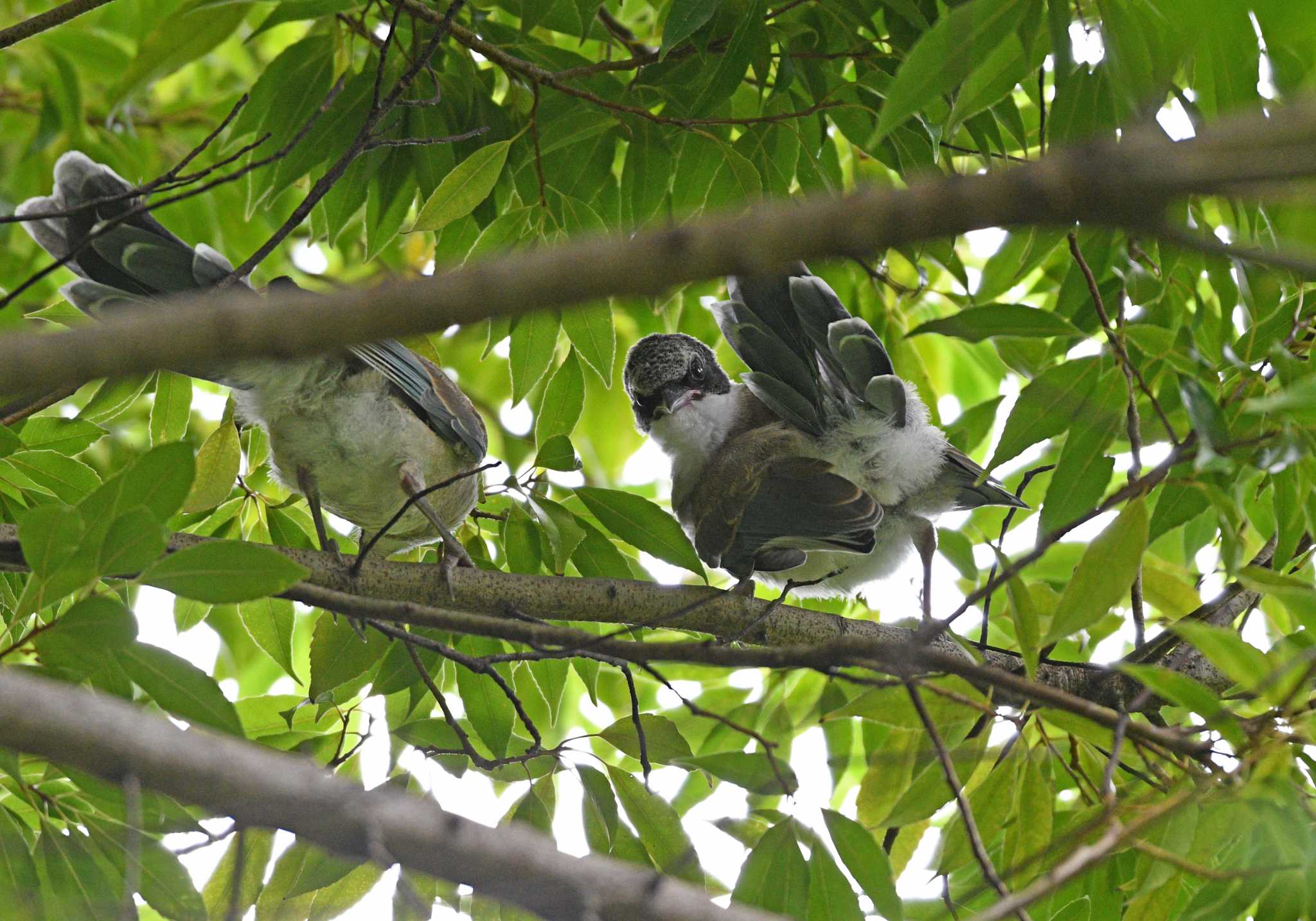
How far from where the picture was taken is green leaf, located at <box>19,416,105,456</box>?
239cm

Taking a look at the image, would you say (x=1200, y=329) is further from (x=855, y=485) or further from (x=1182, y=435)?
(x=855, y=485)

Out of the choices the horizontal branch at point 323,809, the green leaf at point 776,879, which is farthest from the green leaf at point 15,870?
the green leaf at point 776,879

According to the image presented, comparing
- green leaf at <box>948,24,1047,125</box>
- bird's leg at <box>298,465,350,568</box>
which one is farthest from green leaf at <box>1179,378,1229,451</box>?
bird's leg at <box>298,465,350,568</box>

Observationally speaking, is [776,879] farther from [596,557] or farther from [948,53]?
[948,53]

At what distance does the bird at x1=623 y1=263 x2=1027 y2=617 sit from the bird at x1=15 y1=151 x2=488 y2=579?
579 mm

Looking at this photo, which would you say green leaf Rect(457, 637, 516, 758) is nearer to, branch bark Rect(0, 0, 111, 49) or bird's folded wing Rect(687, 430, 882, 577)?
bird's folded wing Rect(687, 430, 882, 577)

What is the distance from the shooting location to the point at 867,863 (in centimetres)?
196

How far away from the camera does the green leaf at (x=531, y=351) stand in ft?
8.32

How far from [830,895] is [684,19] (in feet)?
5.11

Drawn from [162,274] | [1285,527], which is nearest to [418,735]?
[162,274]

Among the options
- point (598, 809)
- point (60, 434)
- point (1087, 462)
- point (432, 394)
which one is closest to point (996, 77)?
point (1087, 462)

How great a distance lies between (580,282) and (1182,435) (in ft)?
7.37

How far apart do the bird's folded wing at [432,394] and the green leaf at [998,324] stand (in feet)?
4.41

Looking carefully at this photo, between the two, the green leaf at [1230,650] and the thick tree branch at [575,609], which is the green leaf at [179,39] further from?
the green leaf at [1230,650]
